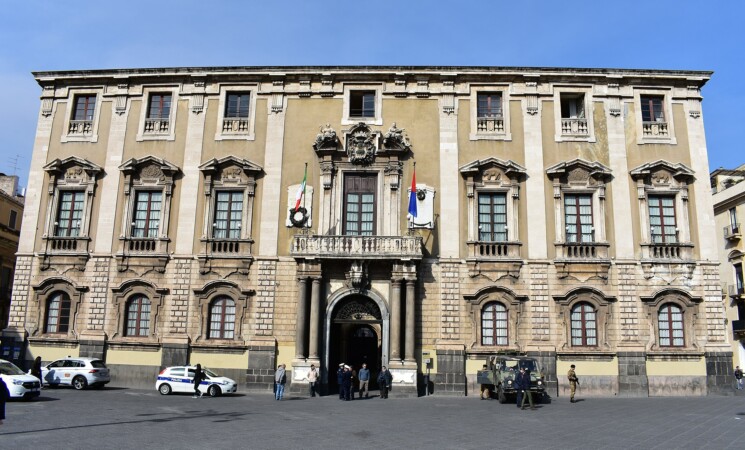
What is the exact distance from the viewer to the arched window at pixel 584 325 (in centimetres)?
2877

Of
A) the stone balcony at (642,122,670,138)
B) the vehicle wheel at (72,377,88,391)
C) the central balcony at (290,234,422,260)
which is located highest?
the stone balcony at (642,122,670,138)

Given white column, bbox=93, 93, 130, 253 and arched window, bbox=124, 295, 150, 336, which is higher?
white column, bbox=93, 93, 130, 253

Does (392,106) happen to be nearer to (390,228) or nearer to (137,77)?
(390,228)

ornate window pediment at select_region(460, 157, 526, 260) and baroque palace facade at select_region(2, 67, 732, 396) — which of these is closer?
baroque palace facade at select_region(2, 67, 732, 396)

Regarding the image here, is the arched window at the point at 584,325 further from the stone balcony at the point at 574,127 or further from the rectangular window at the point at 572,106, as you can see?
the rectangular window at the point at 572,106

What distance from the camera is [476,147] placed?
100 feet

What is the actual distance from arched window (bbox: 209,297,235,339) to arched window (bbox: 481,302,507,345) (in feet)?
39.4

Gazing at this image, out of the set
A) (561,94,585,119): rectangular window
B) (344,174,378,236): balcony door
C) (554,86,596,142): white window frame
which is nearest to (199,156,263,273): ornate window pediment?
(344,174,378,236): balcony door

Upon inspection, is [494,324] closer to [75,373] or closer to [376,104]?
[376,104]

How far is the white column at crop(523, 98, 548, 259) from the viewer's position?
2933 cm

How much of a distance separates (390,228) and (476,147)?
600 cm

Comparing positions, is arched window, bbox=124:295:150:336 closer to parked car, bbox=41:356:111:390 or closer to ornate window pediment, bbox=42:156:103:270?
parked car, bbox=41:356:111:390

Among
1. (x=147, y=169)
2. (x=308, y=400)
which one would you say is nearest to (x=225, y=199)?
(x=147, y=169)

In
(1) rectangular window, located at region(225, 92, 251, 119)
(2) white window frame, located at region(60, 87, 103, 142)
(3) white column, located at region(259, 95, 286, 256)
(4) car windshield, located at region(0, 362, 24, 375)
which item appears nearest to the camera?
(4) car windshield, located at region(0, 362, 24, 375)
